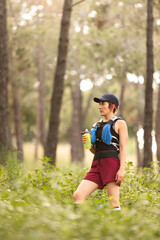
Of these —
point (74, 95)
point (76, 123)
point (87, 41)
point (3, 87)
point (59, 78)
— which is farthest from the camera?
point (74, 95)

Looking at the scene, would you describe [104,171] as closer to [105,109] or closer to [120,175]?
[120,175]

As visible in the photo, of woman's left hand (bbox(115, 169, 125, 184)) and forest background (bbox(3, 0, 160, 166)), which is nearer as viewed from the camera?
woman's left hand (bbox(115, 169, 125, 184))

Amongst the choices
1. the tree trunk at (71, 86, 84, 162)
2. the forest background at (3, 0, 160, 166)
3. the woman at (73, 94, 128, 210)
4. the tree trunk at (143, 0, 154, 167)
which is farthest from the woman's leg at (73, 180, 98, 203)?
the tree trunk at (71, 86, 84, 162)

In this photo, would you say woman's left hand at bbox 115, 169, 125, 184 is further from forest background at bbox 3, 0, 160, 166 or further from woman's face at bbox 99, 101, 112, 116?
forest background at bbox 3, 0, 160, 166

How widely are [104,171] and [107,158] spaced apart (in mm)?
178

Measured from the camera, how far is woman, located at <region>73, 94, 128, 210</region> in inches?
246

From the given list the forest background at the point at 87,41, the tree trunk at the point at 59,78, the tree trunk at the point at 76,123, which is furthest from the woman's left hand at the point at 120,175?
the tree trunk at the point at 76,123

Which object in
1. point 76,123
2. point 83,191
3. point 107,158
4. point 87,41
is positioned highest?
point 87,41

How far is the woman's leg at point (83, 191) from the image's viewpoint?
620 centimetres

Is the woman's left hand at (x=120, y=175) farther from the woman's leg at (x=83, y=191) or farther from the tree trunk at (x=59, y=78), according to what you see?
the tree trunk at (x=59, y=78)

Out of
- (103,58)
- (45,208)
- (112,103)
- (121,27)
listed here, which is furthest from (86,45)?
(45,208)

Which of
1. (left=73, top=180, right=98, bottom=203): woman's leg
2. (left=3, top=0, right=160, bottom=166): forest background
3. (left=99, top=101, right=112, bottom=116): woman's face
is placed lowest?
(left=73, top=180, right=98, bottom=203): woman's leg

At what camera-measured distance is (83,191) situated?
20.5 feet

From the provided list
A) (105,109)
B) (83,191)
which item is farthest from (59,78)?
(83,191)
